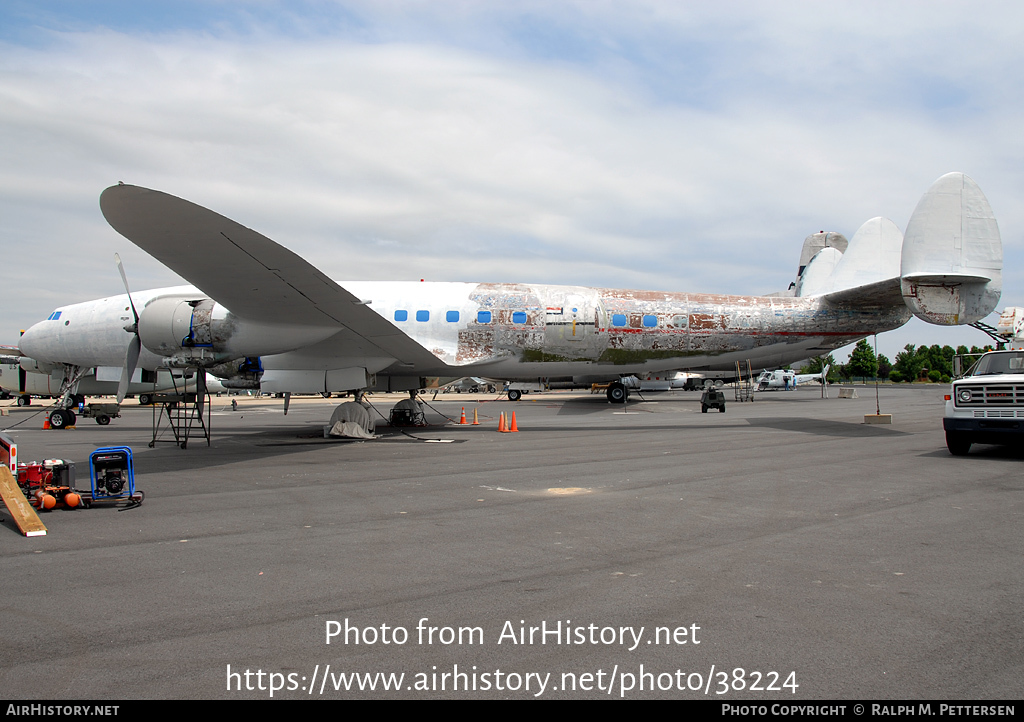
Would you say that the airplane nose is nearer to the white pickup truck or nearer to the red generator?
the red generator

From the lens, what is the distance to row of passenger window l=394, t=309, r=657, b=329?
17156 millimetres

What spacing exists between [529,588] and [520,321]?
12842 mm

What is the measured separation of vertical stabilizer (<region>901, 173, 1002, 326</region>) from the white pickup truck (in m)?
2.60

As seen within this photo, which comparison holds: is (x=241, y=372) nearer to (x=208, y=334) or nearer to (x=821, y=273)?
(x=208, y=334)

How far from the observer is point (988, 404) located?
11.2m

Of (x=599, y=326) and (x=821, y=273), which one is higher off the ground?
(x=821, y=273)

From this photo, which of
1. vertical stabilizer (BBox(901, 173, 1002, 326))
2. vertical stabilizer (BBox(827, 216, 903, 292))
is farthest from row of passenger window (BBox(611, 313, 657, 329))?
vertical stabilizer (BBox(901, 173, 1002, 326))

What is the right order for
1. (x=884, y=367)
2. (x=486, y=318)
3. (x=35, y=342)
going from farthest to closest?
(x=884, y=367)
(x=35, y=342)
(x=486, y=318)

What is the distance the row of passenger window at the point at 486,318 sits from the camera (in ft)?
56.3

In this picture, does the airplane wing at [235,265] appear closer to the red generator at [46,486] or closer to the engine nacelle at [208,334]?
the engine nacelle at [208,334]

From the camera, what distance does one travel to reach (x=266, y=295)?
1252 cm

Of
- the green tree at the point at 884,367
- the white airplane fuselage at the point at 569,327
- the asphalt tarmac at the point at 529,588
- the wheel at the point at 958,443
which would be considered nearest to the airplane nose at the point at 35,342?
the white airplane fuselage at the point at 569,327

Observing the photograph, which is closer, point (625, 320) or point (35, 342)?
point (625, 320)

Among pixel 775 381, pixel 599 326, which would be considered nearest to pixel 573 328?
pixel 599 326
